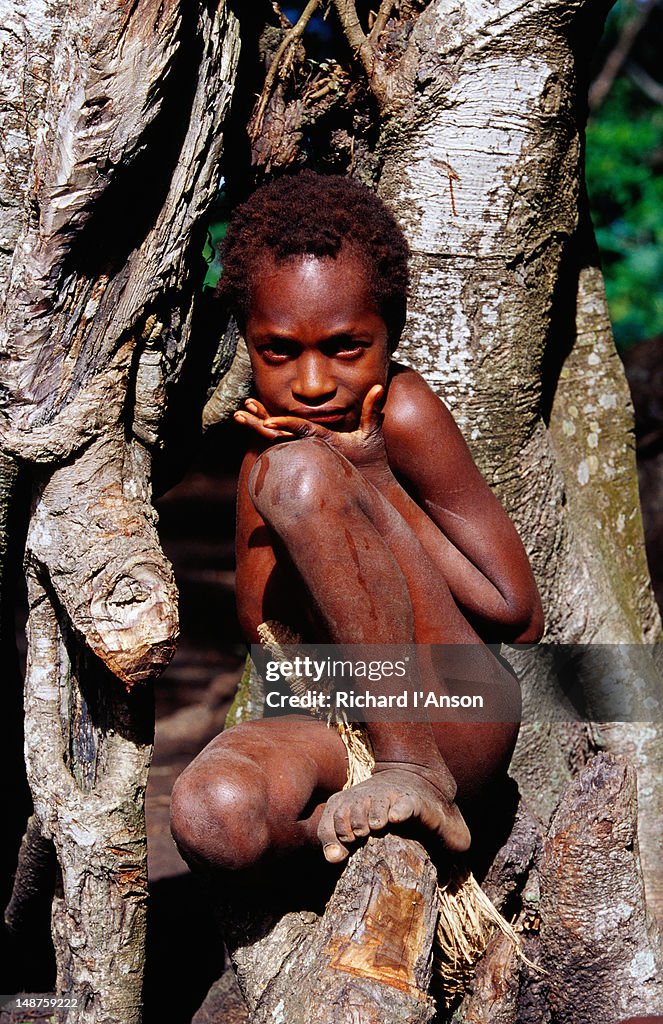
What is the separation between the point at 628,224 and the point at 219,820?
6.92 meters

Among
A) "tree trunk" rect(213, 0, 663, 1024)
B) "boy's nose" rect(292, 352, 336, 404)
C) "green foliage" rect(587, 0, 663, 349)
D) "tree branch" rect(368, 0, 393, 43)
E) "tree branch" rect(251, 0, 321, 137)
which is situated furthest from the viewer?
"green foliage" rect(587, 0, 663, 349)

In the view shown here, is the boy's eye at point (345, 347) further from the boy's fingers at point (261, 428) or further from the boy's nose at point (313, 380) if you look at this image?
the boy's fingers at point (261, 428)

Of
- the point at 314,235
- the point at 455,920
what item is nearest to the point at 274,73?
the point at 314,235

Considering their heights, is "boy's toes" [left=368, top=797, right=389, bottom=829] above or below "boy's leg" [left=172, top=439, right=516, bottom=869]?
below

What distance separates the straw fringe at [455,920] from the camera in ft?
6.95

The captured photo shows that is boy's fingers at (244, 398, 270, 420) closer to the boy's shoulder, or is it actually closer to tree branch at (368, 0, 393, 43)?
the boy's shoulder

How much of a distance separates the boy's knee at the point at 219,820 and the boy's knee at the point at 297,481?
48cm

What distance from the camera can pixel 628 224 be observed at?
7.87 m

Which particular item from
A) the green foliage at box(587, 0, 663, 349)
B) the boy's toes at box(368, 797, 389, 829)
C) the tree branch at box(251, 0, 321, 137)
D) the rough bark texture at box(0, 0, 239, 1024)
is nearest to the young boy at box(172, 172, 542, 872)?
the boy's toes at box(368, 797, 389, 829)

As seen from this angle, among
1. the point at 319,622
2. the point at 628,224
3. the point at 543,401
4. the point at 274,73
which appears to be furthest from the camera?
the point at 628,224

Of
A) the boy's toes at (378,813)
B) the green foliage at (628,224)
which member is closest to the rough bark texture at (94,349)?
the boy's toes at (378,813)

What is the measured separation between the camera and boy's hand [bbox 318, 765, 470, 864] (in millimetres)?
1895

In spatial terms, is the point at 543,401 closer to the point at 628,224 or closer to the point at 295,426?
the point at 295,426

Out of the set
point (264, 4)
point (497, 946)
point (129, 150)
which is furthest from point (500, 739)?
point (264, 4)
